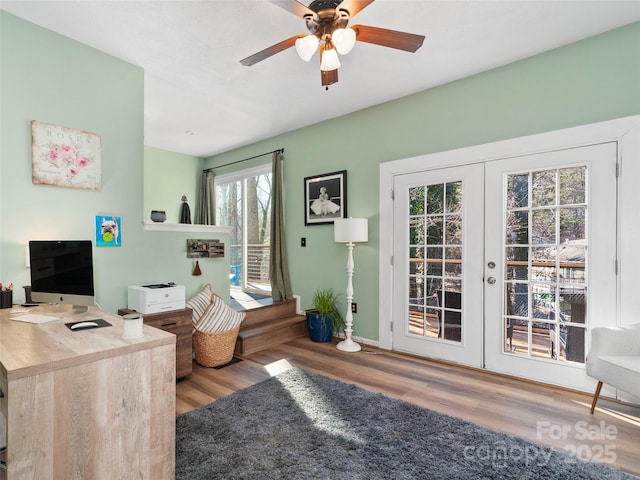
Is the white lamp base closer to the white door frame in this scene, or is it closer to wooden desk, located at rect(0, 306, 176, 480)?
the white door frame

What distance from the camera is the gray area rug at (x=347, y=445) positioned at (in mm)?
1632

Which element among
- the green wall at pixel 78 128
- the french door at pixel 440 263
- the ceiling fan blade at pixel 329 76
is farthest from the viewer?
the french door at pixel 440 263

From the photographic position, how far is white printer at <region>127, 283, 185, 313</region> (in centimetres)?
263

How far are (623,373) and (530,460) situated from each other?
0.82 metres

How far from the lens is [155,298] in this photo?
2.67 meters

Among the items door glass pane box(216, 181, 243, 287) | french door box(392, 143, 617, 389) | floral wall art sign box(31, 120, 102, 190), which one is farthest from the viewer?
door glass pane box(216, 181, 243, 287)

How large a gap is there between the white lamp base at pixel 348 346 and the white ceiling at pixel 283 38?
258 cm

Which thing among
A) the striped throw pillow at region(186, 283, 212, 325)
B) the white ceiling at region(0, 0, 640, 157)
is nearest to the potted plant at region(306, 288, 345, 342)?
the striped throw pillow at region(186, 283, 212, 325)

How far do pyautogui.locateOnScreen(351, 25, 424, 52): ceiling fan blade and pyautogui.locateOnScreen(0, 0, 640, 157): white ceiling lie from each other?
1.16 feet

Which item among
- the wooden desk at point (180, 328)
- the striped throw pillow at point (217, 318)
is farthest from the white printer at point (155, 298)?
the striped throw pillow at point (217, 318)

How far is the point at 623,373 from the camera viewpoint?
6.37 ft

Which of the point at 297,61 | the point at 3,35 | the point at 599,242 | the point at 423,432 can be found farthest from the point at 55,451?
the point at 599,242

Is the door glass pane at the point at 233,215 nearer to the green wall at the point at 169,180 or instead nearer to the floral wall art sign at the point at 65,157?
the green wall at the point at 169,180

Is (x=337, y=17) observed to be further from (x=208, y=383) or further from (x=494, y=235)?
(x=208, y=383)
